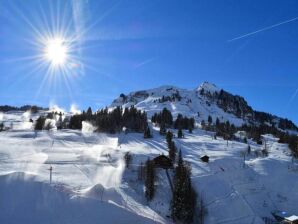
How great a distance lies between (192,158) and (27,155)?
4341cm

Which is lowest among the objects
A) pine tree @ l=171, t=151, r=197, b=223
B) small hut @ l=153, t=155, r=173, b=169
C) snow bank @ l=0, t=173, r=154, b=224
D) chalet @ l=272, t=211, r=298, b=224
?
chalet @ l=272, t=211, r=298, b=224

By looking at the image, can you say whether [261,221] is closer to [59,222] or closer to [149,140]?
[59,222]

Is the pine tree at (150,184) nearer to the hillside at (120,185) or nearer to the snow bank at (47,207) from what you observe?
the hillside at (120,185)

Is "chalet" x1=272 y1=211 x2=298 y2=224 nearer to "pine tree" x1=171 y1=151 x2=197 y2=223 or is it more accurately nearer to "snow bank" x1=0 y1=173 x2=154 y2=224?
"pine tree" x1=171 y1=151 x2=197 y2=223

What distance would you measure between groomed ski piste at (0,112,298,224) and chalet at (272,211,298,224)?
Answer: 167 centimetres

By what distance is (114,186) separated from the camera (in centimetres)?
6219

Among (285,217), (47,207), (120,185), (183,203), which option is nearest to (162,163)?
(120,185)

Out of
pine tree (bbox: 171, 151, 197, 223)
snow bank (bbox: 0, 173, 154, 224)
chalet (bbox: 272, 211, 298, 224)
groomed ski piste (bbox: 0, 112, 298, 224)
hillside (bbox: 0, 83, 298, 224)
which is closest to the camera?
snow bank (bbox: 0, 173, 154, 224)

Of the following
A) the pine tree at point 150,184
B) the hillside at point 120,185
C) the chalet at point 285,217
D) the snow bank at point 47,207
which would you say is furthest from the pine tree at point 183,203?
the snow bank at point 47,207

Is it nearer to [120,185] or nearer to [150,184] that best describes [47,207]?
[150,184]

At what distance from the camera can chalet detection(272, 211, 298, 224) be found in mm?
56156

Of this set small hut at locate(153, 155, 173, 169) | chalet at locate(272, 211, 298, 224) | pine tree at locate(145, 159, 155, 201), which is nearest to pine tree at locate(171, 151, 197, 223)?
pine tree at locate(145, 159, 155, 201)

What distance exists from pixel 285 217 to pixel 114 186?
3185 cm

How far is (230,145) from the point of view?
4658 inches
